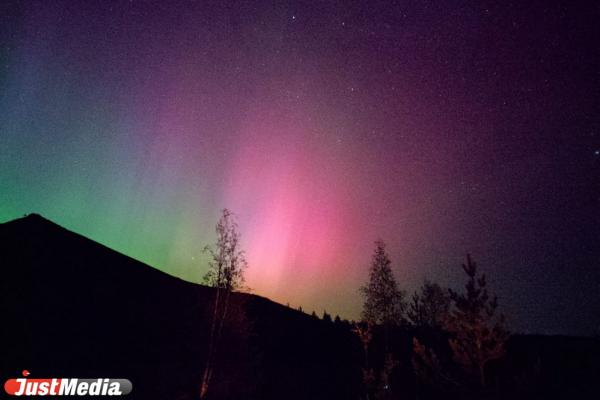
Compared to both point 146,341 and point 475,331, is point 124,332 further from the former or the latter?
point 475,331

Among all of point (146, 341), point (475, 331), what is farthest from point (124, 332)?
point (475, 331)

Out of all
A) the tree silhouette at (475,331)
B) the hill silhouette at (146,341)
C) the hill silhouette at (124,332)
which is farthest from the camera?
the hill silhouette at (146,341)

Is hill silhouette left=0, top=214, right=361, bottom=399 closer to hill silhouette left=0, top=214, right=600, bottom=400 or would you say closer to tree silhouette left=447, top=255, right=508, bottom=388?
hill silhouette left=0, top=214, right=600, bottom=400

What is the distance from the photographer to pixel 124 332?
3005 centimetres

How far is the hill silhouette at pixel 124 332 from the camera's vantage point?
81.8 ft

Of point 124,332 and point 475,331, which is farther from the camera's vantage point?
point 124,332

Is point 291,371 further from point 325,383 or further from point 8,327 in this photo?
point 8,327

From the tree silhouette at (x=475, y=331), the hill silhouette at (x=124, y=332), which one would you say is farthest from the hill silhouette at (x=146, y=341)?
the tree silhouette at (x=475, y=331)

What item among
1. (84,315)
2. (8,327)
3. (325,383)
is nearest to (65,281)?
(84,315)

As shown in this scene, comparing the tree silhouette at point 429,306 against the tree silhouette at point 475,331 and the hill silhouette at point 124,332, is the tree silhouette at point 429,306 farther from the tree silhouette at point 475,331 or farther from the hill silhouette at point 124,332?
the tree silhouette at point 475,331

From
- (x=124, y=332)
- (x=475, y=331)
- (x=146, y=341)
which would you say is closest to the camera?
(x=475, y=331)

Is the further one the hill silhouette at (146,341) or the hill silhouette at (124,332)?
the hill silhouette at (146,341)

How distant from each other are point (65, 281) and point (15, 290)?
5063 mm

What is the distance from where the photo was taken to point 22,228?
3616 cm
